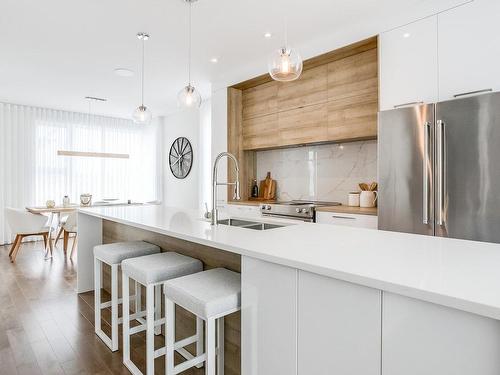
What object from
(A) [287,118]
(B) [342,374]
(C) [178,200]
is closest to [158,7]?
(A) [287,118]

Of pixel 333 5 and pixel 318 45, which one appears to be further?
pixel 318 45

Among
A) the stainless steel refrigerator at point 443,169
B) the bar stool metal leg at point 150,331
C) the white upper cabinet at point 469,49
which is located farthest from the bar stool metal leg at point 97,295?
the white upper cabinet at point 469,49

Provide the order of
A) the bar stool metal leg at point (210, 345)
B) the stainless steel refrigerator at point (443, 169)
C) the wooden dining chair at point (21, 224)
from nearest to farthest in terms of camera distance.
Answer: the bar stool metal leg at point (210, 345) < the stainless steel refrigerator at point (443, 169) < the wooden dining chair at point (21, 224)

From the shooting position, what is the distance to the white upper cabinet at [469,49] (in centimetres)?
233

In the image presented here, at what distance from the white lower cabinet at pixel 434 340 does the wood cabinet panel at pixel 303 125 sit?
282 centimetres

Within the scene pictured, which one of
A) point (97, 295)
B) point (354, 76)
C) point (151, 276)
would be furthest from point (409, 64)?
point (97, 295)

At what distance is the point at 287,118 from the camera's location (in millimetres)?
3980

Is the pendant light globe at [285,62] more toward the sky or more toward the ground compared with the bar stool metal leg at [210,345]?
more toward the sky

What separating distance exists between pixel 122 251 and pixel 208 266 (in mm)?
714

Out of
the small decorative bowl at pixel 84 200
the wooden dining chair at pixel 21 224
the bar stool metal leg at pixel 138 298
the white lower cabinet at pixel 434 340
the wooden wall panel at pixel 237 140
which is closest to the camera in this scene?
the white lower cabinet at pixel 434 340

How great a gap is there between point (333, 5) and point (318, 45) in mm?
708

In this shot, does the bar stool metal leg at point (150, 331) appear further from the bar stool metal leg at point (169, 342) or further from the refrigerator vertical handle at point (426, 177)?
the refrigerator vertical handle at point (426, 177)

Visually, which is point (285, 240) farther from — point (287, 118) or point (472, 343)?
point (287, 118)

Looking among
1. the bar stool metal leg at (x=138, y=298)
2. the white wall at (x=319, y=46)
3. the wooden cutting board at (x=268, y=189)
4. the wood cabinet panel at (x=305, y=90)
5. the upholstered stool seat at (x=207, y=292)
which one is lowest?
the bar stool metal leg at (x=138, y=298)
